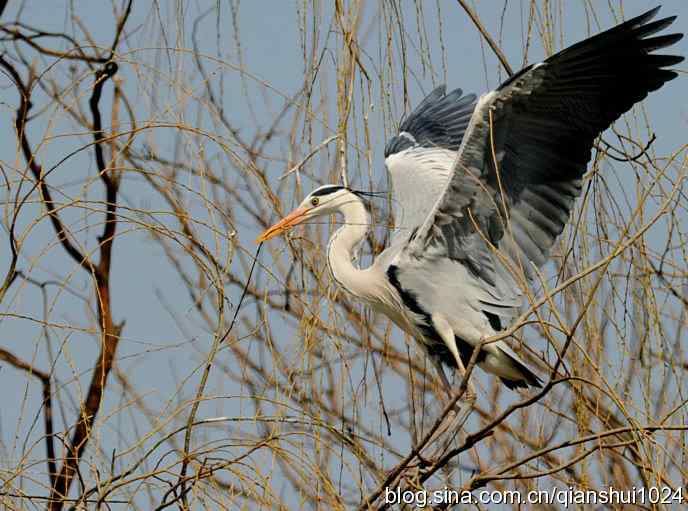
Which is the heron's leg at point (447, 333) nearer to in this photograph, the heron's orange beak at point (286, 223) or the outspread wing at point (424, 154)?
the outspread wing at point (424, 154)

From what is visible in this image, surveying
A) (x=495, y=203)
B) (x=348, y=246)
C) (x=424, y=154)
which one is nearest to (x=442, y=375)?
(x=348, y=246)

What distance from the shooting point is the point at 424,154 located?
11.7ft

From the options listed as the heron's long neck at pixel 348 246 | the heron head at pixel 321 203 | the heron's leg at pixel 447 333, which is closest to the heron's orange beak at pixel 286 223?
the heron head at pixel 321 203

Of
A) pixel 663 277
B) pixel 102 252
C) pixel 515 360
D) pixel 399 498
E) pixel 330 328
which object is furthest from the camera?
pixel 515 360

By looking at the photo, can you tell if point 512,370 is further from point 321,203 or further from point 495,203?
point 321,203

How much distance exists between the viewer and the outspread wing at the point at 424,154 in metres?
3.29

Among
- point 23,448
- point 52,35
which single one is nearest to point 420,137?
point 52,35

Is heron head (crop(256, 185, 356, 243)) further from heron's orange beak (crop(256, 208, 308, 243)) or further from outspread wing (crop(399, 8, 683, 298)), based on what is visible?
outspread wing (crop(399, 8, 683, 298))

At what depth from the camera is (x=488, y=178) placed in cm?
279

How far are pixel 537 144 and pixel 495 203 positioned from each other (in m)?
0.23

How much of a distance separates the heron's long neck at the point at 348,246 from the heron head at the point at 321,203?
3 cm

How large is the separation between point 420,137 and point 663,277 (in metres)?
1.31

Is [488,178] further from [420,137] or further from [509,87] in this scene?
Result: [420,137]

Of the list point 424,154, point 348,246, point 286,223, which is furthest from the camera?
point 424,154
